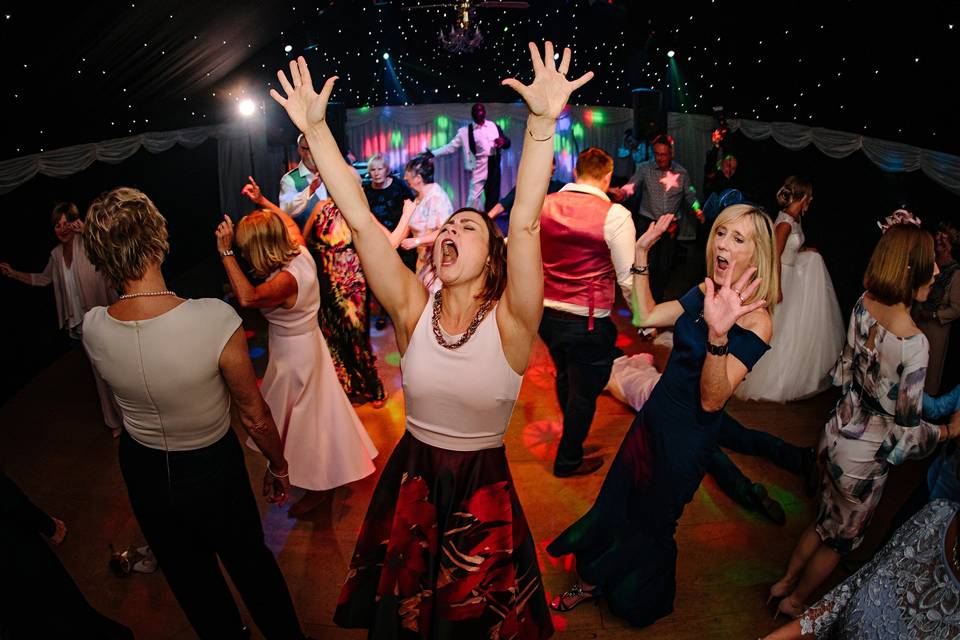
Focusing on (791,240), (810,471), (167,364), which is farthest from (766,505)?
(167,364)

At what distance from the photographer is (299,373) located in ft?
9.66

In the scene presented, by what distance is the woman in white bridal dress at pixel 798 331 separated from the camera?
13.4ft

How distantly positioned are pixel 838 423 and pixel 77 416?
4.48 metres

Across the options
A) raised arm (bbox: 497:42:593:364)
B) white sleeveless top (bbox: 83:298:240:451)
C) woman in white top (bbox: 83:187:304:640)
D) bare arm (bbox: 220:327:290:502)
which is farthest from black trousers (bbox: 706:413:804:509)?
white sleeveless top (bbox: 83:298:240:451)

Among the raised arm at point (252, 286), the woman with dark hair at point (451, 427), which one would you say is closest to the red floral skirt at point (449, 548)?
the woman with dark hair at point (451, 427)

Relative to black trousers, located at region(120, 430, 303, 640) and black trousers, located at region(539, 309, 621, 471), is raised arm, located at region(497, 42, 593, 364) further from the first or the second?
black trousers, located at region(539, 309, 621, 471)

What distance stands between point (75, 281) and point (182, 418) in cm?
269

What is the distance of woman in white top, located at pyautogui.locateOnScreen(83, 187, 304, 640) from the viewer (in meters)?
1.65

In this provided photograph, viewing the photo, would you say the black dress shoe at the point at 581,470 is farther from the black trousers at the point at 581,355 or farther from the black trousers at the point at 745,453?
the black trousers at the point at 745,453

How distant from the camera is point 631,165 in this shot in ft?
31.8

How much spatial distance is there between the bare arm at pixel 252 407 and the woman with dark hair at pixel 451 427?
44 centimetres

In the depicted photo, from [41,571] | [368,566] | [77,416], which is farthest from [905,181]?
[77,416]

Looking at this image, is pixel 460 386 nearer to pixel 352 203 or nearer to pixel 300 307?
pixel 352 203

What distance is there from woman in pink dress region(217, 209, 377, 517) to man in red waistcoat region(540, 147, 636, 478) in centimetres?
111
